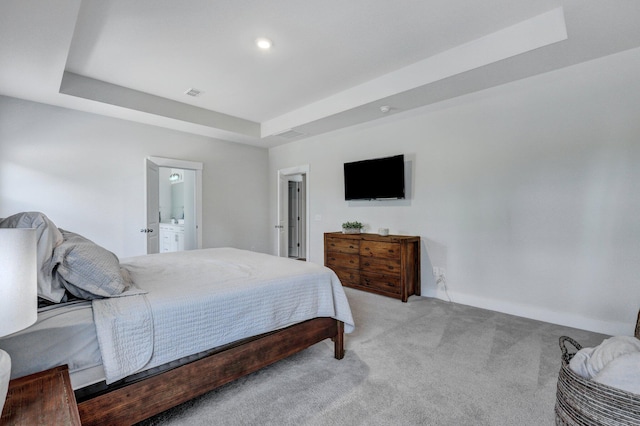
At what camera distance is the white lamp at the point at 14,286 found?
780 mm

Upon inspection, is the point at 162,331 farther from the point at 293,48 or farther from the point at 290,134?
the point at 290,134

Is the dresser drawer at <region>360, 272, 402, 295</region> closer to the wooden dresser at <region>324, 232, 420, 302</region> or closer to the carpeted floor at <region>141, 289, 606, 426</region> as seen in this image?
the wooden dresser at <region>324, 232, 420, 302</region>

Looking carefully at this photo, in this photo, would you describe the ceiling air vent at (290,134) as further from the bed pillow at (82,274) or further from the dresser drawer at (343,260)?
the bed pillow at (82,274)

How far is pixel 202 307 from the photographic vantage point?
161 cm

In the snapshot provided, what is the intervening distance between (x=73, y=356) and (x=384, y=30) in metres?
3.08

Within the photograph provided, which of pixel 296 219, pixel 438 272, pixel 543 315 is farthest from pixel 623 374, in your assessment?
pixel 296 219

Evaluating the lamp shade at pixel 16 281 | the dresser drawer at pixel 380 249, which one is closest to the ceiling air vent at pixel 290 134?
the dresser drawer at pixel 380 249

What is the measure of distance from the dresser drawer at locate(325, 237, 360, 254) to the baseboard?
122 cm

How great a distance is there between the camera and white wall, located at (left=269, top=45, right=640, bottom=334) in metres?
2.67

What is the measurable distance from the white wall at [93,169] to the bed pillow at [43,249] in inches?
119

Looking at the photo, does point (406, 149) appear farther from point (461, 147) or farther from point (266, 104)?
point (266, 104)

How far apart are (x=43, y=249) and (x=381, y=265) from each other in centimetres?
335

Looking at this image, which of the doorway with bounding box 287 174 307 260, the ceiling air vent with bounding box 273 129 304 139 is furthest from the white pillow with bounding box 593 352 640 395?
the doorway with bounding box 287 174 307 260

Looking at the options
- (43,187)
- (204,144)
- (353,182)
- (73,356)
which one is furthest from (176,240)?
(73,356)
